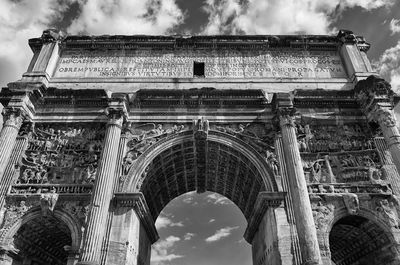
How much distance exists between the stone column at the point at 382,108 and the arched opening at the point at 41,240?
11.3 m

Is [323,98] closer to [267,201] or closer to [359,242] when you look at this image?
[267,201]

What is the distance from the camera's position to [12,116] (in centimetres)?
1202

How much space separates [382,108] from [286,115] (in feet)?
11.9

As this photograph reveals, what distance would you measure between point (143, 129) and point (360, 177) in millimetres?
8302

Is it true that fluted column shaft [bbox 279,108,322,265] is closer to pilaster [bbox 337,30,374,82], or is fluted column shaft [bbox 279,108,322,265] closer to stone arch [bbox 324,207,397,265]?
stone arch [bbox 324,207,397,265]

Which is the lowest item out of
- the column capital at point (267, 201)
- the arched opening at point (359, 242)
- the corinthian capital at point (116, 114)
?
the arched opening at point (359, 242)

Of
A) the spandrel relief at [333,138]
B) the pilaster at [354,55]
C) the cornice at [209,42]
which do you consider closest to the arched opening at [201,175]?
the spandrel relief at [333,138]

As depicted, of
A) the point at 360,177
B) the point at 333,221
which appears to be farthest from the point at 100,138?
the point at 360,177

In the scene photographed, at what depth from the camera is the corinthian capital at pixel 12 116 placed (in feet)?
39.2

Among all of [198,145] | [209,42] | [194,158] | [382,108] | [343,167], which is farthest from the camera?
[209,42]

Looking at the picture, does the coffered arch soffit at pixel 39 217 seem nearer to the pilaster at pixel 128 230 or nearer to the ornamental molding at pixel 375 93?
the pilaster at pixel 128 230

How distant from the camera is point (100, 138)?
41.7 feet

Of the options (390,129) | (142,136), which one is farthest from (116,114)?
(390,129)

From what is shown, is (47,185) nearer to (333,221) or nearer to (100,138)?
(100,138)
